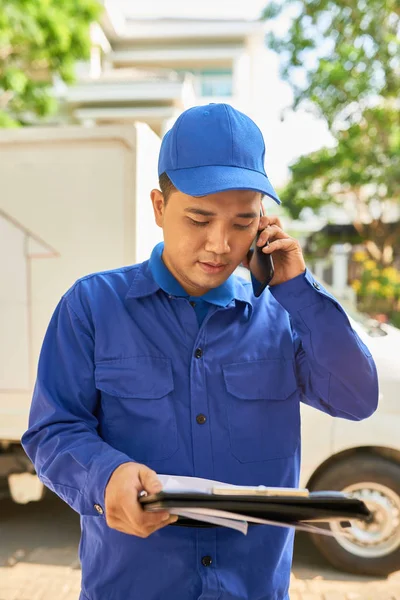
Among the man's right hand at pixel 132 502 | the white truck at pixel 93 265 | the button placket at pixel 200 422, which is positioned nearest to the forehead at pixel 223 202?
the button placket at pixel 200 422

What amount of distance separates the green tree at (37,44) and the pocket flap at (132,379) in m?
8.09

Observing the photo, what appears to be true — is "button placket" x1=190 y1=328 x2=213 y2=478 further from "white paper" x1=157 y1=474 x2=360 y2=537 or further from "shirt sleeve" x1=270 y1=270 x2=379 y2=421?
"shirt sleeve" x1=270 y1=270 x2=379 y2=421

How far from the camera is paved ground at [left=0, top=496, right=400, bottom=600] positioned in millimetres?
3377

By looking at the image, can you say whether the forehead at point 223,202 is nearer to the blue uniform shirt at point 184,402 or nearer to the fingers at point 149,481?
the blue uniform shirt at point 184,402

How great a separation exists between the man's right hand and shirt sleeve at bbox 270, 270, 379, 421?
19.9 inches

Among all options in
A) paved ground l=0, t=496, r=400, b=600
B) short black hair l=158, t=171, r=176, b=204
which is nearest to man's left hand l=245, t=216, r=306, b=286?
short black hair l=158, t=171, r=176, b=204

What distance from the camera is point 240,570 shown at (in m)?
1.34

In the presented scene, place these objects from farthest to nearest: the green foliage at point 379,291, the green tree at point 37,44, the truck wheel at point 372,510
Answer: the green foliage at point 379,291, the green tree at point 37,44, the truck wheel at point 372,510

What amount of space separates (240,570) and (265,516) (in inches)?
12.4

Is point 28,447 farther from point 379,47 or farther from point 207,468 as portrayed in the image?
point 379,47

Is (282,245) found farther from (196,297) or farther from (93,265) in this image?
(93,265)

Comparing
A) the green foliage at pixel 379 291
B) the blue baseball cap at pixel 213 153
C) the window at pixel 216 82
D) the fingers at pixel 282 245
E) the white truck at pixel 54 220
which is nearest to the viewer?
the blue baseball cap at pixel 213 153

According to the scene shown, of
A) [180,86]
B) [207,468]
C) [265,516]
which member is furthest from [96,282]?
[180,86]

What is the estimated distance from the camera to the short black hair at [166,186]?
1.39m
